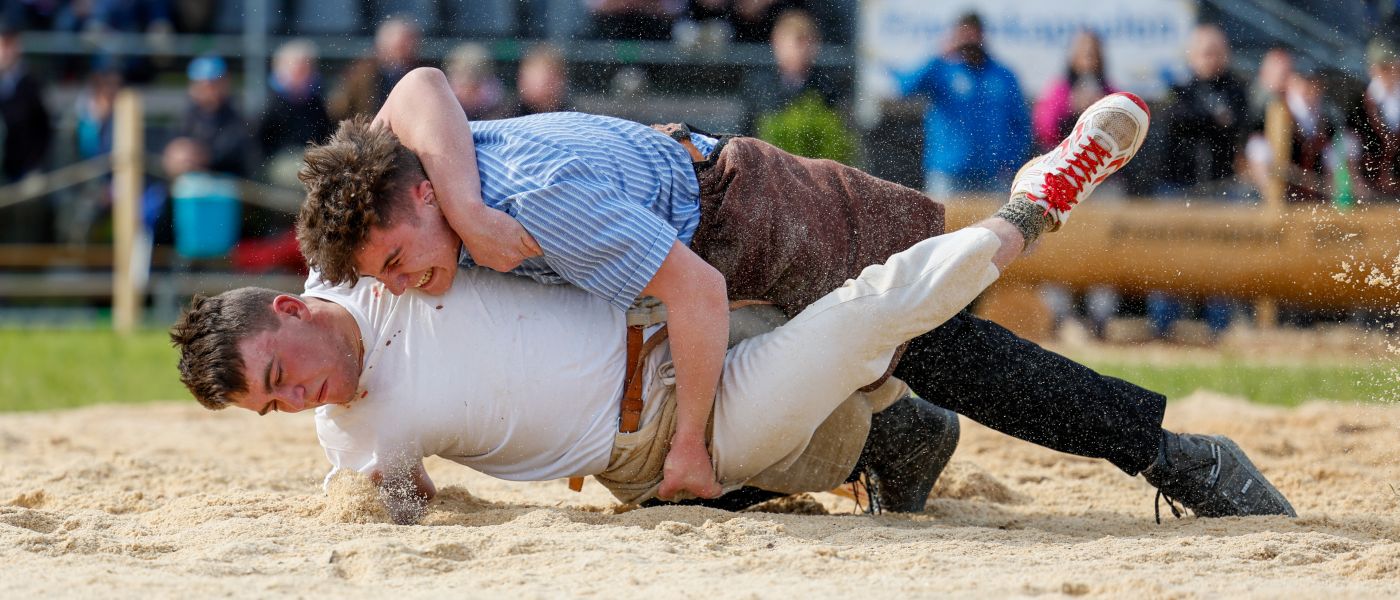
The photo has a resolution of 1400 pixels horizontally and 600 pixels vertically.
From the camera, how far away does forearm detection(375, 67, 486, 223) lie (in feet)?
10.7

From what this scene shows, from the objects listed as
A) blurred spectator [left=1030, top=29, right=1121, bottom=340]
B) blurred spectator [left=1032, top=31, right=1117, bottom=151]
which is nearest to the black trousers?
blurred spectator [left=1030, top=29, right=1121, bottom=340]

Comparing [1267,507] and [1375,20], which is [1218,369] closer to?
[1375,20]

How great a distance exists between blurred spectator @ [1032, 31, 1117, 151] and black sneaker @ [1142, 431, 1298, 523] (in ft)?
14.1

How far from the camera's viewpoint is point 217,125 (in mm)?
10133

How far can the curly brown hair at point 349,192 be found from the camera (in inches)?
125

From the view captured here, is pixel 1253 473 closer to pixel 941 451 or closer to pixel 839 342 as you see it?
pixel 941 451

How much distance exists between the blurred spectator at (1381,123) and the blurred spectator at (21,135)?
343 inches

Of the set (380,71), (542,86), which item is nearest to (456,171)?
(542,86)

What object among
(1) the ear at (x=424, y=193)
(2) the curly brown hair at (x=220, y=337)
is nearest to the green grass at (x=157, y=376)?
(2) the curly brown hair at (x=220, y=337)

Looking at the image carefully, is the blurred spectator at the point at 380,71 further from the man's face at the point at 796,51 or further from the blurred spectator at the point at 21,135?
the blurred spectator at the point at 21,135

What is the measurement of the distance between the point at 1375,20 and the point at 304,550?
875 cm

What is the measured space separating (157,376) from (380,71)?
2276 mm

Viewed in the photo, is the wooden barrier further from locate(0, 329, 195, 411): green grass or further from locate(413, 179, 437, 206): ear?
Answer: locate(413, 179, 437, 206): ear

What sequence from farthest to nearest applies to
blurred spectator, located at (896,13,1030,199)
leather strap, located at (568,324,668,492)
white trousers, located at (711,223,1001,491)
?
blurred spectator, located at (896,13,1030,199) < leather strap, located at (568,324,668,492) < white trousers, located at (711,223,1001,491)
